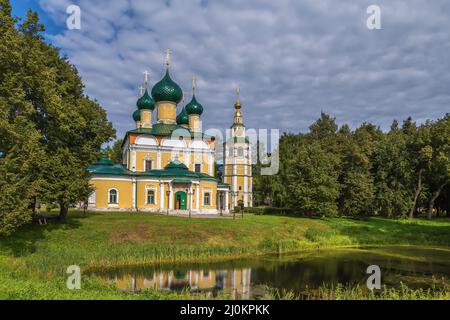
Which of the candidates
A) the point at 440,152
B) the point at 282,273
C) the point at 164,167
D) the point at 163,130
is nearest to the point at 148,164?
the point at 164,167

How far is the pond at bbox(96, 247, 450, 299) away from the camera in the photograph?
14023 millimetres

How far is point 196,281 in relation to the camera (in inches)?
588

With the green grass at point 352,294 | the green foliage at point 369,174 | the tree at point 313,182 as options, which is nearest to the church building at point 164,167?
the tree at point 313,182

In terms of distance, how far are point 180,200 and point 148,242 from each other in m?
13.2

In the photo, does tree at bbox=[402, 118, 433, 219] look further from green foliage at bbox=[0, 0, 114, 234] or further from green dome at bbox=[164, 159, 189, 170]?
green foliage at bbox=[0, 0, 114, 234]

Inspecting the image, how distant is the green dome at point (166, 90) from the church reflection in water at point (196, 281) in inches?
1017

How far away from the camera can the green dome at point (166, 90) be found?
38.9 metres

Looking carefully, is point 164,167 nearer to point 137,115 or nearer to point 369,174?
point 137,115

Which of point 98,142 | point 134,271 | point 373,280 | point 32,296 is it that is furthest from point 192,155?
point 32,296

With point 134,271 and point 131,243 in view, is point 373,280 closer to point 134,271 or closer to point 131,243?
point 134,271

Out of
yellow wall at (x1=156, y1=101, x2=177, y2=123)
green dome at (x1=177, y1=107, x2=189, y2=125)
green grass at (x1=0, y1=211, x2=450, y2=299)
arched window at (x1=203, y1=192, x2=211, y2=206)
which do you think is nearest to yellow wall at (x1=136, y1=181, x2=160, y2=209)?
arched window at (x1=203, y1=192, x2=211, y2=206)

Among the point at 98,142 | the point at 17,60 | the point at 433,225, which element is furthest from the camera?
the point at 433,225
